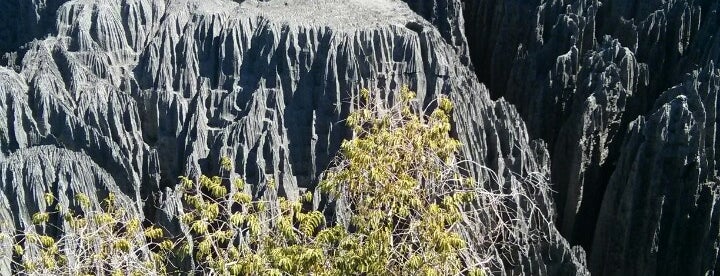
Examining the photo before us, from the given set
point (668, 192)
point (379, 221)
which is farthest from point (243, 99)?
point (668, 192)

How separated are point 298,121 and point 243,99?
1708 mm

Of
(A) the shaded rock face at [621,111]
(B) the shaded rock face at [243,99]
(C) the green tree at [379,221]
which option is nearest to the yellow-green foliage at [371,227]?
(C) the green tree at [379,221]

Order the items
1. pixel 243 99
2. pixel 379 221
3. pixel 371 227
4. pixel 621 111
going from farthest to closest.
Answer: pixel 621 111 → pixel 243 99 → pixel 379 221 → pixel 371 227

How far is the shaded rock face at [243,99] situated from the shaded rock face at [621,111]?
7.81 ft

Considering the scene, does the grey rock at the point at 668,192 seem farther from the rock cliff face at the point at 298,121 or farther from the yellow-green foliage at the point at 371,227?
the yellow-green foliage at the point at 371,227

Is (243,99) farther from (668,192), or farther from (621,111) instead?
(668,192)

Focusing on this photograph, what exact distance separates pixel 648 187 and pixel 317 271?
1323 centimetres

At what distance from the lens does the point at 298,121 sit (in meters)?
26.8

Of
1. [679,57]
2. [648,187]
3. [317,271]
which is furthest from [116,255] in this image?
[679,57]

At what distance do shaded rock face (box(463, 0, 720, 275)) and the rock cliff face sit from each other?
0.21 ft

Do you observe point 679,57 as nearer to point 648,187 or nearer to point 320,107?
point 648,187

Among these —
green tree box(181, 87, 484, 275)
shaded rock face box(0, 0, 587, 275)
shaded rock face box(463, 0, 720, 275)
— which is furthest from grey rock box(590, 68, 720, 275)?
green tree box(181, 87, 484, 275)

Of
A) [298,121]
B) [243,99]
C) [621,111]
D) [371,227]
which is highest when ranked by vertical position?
[621,111]

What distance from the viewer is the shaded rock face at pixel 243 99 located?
25.8m
